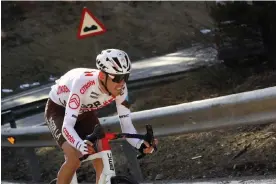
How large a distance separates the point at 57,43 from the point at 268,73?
28.5 m

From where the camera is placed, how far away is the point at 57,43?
35188 millimetres

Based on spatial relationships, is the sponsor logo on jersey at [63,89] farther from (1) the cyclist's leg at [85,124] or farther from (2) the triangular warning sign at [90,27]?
(2) the triangular warning sign at [90,27]

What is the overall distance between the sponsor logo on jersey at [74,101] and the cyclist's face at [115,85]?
1.02 feet

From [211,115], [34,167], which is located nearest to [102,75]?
[211,115]

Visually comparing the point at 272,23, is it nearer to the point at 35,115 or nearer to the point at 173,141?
the point at 173,141

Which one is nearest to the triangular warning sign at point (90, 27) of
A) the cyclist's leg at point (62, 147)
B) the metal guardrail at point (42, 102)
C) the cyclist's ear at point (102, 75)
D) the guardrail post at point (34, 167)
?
the metal guardrail at point (42, 102)

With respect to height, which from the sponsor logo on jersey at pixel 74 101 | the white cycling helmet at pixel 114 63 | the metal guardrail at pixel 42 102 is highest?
the white cycling helmet at pixel 114 63

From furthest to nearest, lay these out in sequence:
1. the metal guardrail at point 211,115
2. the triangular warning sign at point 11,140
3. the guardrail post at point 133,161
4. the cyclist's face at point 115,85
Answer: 1. the triangular warning sign at point 11,140
2. the guardrail post at point 133,161
3. the metal guardrail at point 211,115
4. the cyclist's face at point 115,85

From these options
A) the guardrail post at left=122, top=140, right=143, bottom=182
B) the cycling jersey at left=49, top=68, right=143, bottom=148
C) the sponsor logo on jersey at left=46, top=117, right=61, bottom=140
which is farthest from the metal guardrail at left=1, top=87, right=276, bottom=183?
the sponsor logo on jersey at left=46, top=117, right=61, bottom=140

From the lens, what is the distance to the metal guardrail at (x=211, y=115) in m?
4.73

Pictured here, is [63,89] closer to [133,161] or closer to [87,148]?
[87,148]

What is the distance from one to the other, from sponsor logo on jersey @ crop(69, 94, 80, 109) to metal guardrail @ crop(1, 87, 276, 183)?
5.35 ft

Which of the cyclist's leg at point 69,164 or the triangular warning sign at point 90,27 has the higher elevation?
the triangular warning sign at point 90,27

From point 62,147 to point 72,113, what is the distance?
17.4 inches
